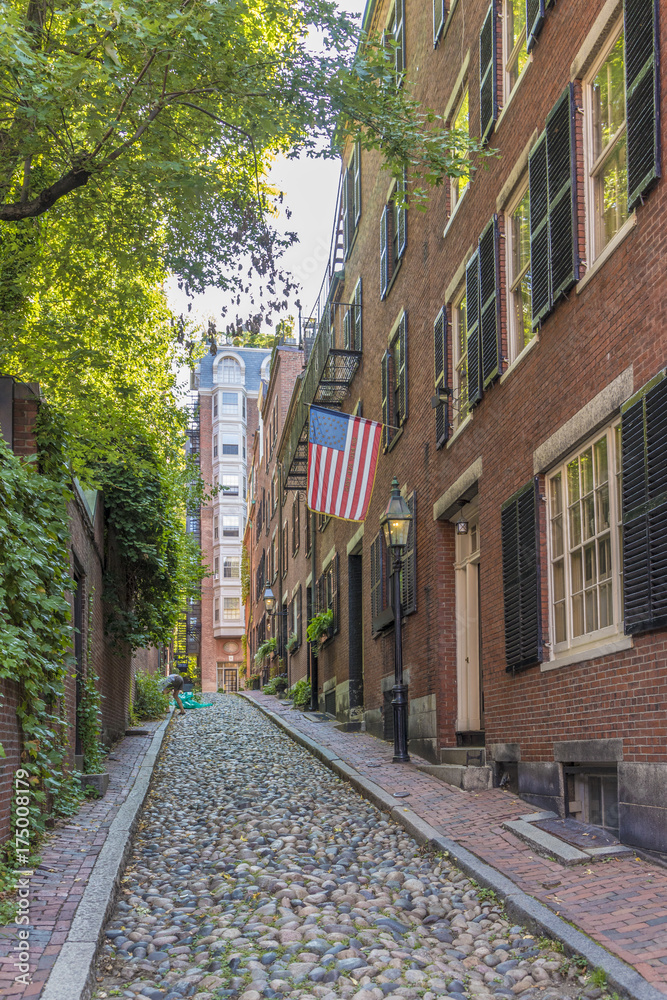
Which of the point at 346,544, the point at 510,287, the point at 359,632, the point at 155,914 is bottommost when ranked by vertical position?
the point at 155,914

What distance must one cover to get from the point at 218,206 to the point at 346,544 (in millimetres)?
11859

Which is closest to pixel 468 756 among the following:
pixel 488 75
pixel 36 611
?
pixel 36 611

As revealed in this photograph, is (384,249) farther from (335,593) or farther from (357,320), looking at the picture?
(335,593)

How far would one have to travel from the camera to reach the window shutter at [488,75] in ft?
35.7

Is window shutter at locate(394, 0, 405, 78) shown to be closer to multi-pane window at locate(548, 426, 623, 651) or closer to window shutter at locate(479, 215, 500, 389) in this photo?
window shutter at locate(479, 215, 500, 389)

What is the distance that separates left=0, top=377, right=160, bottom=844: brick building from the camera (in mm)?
7227

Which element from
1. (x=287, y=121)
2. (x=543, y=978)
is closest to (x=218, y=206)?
(x=287, y=121)

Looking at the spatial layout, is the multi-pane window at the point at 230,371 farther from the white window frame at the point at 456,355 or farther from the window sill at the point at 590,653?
the window sill at the point at 590,653

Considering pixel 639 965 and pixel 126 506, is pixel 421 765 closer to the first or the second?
pixel 126 506

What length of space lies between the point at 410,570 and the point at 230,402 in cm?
5979

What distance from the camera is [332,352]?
20406 mm

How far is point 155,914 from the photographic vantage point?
6617 millimetres

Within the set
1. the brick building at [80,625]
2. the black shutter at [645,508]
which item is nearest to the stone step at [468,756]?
the brick building at [80,625]

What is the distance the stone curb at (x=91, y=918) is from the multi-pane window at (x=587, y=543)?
395cm
